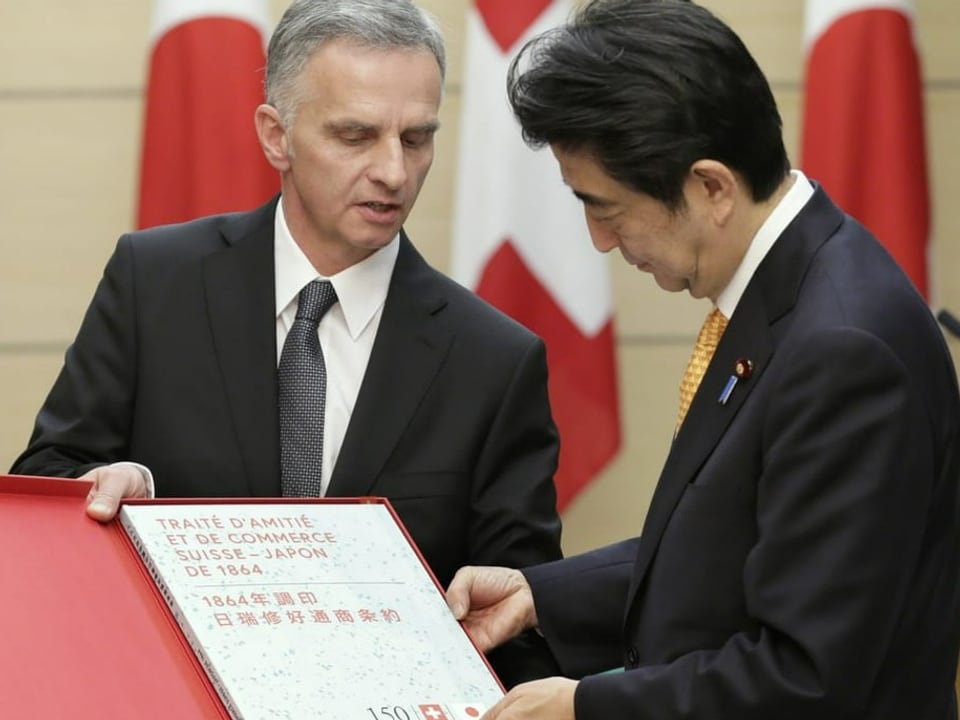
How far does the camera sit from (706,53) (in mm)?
1951

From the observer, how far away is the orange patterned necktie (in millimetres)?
2131

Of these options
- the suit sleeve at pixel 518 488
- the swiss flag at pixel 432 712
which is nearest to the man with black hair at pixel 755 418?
the swiss flag at pixel 432 712

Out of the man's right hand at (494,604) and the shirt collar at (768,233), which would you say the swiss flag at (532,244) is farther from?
the shirt collar at (768,233)

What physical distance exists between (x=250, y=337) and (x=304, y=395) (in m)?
0.13

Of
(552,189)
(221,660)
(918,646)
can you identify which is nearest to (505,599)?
(221,660)

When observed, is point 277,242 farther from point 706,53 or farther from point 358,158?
point 706,53

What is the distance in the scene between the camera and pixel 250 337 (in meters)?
2.67

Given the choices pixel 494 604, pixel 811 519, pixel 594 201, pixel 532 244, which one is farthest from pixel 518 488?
pixel 532 244

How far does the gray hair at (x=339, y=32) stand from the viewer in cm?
265

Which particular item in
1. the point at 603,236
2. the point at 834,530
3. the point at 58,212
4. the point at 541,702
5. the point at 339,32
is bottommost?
the point at 541,702

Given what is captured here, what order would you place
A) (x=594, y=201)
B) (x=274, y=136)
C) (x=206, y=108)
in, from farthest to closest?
(x=206, y=108) → (x=274, y=136) → (x=594, y=201)

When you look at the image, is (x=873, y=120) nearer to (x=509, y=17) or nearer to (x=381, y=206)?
(x=509, y=17)

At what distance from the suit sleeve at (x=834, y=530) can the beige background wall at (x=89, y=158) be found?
2.83 metres

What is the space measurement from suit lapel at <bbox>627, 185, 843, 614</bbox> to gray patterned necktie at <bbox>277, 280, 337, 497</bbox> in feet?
2.36
